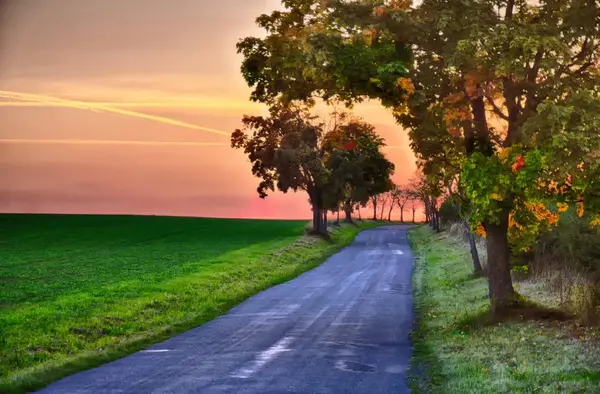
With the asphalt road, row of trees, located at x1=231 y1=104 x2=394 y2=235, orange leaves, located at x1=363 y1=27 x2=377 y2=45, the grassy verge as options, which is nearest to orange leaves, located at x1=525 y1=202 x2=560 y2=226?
the grassy verge

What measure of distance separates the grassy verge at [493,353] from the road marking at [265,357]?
2986mm

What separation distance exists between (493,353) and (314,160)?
47.6m

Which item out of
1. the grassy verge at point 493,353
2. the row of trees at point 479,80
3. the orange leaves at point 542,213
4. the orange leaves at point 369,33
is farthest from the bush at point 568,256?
the orange leaves at point 369,33

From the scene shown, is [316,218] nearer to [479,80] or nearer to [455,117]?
[455,117]

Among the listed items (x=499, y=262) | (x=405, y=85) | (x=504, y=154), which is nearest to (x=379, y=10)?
(x=405, y=85)

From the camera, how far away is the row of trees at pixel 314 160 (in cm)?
6431

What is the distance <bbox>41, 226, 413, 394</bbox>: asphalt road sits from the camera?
1411 cm

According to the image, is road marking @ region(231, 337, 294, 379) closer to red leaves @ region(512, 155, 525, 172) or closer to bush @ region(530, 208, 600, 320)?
red leaves @ region(512, 155, 525, 172)

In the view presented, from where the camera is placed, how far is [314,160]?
64125 millimetres

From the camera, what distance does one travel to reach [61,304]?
2611 cm

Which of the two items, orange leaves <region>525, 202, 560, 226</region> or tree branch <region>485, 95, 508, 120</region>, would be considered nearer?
tree branch <region>485, 95, 508, 120</region>

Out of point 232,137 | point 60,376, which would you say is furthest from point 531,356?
point 232,137

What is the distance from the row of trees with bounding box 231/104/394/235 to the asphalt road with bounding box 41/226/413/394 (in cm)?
3340

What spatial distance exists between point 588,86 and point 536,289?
969 cm
